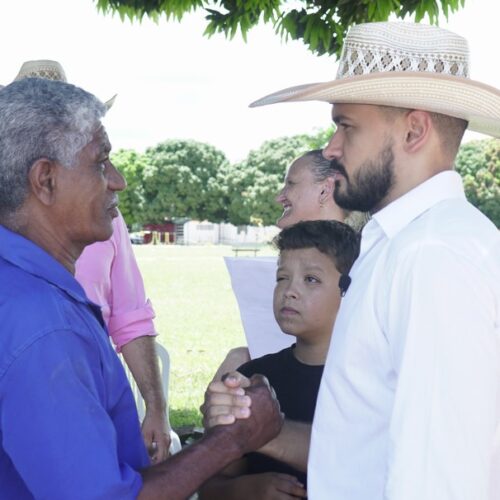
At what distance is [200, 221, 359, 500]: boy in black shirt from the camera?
8.98 feet

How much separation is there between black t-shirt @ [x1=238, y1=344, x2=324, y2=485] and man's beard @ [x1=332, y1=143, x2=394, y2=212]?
0.89 m

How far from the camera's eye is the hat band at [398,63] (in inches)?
85.4

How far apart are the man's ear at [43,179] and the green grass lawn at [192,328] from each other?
5.49 meters

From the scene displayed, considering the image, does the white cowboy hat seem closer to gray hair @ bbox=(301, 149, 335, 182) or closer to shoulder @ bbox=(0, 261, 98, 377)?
gray hair @ bbox=(301, 149, 335, 182)

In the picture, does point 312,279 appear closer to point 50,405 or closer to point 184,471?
point 184,471

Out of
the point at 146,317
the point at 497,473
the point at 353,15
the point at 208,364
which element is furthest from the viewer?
the point at 208,364

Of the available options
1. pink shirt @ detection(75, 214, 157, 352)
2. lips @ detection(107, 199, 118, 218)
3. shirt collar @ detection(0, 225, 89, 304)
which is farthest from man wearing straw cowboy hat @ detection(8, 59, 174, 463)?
shirt collar @ detection(0, 225, 89, 304)

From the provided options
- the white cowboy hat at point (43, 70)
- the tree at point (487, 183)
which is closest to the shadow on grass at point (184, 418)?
the white cowboy hat at point (43, 70)

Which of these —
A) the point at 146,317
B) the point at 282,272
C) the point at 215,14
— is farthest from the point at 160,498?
the point at 215,14

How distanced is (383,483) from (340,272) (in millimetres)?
1233

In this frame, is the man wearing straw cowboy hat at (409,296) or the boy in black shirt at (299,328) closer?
the man wearing straw cowboy hat at (409,296)

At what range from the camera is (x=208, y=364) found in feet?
35.9

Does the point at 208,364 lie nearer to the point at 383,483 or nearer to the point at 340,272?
the point at 340,272

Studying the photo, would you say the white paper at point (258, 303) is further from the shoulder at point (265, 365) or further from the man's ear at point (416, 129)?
the man's ear at point (416, 129)
